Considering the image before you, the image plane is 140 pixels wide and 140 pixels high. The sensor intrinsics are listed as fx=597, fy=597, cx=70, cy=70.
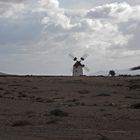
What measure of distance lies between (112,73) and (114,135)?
394 feet

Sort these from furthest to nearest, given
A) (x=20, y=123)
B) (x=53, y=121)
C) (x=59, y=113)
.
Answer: (x=59, y=113), (x=53, y=121), (x=20, y=123)

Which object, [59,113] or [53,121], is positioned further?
[59,113]

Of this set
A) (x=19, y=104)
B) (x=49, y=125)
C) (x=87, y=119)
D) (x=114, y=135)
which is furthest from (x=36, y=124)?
(x=19, y=104)

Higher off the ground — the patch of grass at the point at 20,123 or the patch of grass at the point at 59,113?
the patch of grass at the point at 59,113

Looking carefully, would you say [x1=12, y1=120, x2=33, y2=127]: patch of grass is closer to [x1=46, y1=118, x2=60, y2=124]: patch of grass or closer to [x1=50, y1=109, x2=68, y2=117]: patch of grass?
[x1=46, y1=118, x2=60, y2=124]: patch of grass

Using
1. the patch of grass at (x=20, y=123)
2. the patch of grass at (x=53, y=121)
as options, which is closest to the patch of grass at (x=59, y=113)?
the patch of grass at (x=53, y=121)

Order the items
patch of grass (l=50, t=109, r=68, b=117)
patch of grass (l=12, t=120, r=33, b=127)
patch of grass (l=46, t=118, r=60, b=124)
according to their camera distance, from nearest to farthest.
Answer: patch of grass (l=12, t=120, r=33, b=127)
patch of grass (l=46, t=118, r=60, b=124)
patch of grass (l=50, t=109, r=68, b=117)

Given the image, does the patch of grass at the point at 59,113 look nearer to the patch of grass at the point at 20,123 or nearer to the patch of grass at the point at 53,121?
the patch of grass at the point at 53,121

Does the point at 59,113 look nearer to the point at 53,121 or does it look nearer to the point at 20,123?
the point at 53,121

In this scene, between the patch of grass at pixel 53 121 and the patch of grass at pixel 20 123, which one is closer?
the patch of grass at pixel 20 123

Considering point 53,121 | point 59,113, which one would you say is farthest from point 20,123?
point 59,113

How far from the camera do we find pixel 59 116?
3341cm

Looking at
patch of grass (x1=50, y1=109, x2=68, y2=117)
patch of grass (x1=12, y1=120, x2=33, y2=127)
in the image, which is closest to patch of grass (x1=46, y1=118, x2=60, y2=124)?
patch of grass (x1=12, y1=120, x2=33, y2=127)

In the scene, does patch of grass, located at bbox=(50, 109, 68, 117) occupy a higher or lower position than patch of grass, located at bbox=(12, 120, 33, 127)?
higher
